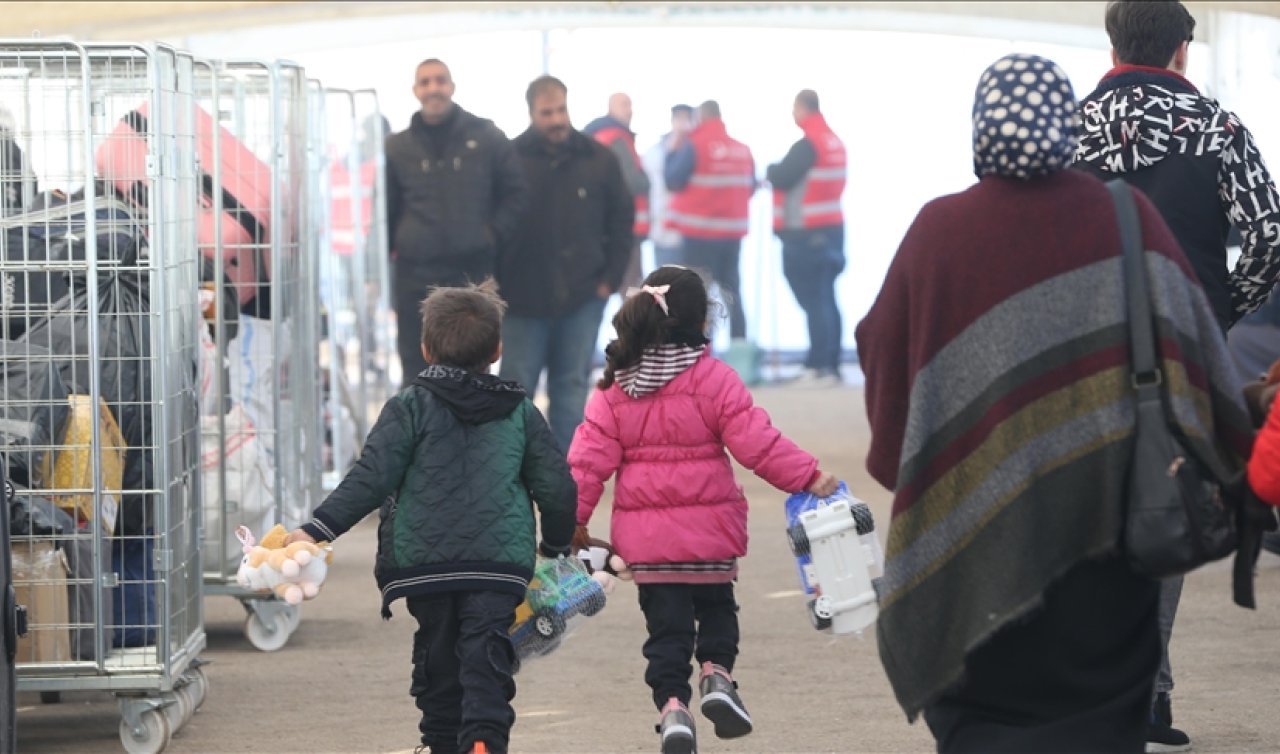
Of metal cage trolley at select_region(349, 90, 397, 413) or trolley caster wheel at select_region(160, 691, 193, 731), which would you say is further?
metal cage trolley at select_region(349, 90, 397, 413)

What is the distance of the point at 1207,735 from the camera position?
222 inches

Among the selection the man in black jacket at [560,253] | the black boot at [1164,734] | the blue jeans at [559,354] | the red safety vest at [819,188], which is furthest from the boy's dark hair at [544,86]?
the red safety vest at [819,188]

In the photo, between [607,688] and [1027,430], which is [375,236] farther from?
[1027,430]

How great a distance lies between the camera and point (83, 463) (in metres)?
5.59

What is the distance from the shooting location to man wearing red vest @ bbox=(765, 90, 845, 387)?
1714 cm

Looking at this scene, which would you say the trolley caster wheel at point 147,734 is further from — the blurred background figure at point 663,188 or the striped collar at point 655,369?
the blurred background figure at point 663,188

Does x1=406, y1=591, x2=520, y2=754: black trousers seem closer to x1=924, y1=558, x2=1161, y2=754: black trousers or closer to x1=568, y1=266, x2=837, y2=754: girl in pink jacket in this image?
x1=568, y1=266, x2=837, y2=754: girl in pink jacket

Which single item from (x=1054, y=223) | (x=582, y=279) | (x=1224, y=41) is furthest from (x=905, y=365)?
(x=1224, y=41)

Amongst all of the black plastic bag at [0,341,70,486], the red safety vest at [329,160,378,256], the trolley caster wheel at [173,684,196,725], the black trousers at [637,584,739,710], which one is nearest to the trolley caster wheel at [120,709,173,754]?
the trolley caster wheel at [173,684,196,725]

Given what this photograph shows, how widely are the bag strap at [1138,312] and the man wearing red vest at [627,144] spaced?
13201mm

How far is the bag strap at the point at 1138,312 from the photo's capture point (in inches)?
138

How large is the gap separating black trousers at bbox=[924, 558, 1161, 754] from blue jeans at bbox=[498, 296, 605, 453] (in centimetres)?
725

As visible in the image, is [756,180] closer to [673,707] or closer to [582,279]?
[582,279]

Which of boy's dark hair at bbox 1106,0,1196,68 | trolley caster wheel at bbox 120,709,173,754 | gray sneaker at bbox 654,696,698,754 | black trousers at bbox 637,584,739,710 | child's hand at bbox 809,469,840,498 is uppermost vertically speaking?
boy's dark hair at bbox 1106,0,1196,68
